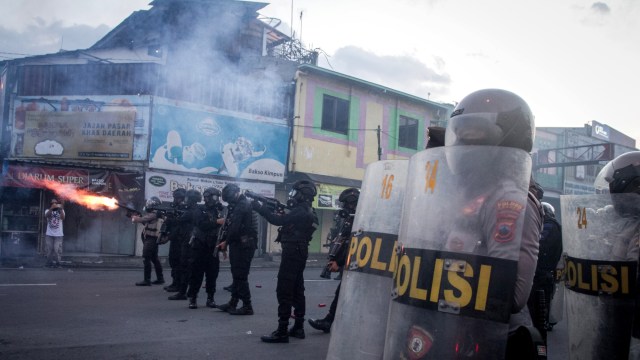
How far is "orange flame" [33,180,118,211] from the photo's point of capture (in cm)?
1449

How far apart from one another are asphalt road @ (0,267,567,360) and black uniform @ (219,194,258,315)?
0.28 metres

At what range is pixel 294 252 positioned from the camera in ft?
20.5

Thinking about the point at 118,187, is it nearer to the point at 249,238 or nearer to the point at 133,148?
the point at 133,148

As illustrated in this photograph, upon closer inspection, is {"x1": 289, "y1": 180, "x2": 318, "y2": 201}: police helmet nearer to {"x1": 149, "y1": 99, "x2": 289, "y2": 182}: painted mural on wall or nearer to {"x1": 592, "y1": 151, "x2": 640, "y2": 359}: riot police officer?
{"x1": 592, "y1": 151, "x2": 640, "y2": 359}: riot police officer

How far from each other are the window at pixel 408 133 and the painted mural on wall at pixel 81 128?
36.3 ft

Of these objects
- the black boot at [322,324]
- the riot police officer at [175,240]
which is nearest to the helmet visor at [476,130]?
the black boot at [322,324]

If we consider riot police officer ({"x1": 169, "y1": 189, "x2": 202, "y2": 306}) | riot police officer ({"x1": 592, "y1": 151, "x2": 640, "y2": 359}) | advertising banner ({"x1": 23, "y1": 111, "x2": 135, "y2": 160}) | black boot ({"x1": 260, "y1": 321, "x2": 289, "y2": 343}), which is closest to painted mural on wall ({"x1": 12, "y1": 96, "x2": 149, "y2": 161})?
advertising banner ({"x1": 23, "y1": 111, "x2": 135, "y2": 160})

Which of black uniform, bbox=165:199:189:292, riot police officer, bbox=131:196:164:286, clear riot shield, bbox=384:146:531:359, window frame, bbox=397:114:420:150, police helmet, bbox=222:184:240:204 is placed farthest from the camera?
window frame, bbox=397:114:420:150

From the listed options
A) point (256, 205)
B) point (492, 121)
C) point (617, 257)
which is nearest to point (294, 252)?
point (256, 205)

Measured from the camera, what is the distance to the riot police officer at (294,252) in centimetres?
604

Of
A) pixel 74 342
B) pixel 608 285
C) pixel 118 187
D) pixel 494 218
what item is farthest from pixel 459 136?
pixel 118 187

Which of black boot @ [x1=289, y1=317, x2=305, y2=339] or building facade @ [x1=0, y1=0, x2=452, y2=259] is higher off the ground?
building facade @ [x1=0, y1=0, x2=452, y2=259]

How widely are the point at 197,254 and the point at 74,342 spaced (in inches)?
110

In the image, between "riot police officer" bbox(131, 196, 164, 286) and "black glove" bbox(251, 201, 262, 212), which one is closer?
"black glove" bbox(251, 201, 262, 212)
